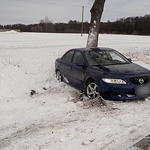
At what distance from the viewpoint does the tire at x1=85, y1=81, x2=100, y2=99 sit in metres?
5.33

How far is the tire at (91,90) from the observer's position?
5334 mm

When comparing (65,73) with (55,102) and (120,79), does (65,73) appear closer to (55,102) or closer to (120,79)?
(55,102)

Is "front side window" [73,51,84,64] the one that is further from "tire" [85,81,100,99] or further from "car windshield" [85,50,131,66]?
"tire" [85,81,100,99]

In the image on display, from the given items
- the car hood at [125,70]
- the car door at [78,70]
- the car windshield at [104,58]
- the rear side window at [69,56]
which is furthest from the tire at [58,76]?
the car hood at [125,70]

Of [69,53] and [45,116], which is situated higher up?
[69,53]

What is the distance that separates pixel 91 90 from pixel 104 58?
3.90ft

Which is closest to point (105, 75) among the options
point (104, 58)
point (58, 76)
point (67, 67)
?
point (104, 58)

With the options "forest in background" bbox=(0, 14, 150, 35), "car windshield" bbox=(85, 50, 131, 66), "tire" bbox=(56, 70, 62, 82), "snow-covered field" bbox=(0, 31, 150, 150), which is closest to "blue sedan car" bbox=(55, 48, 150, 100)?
"car windshield" bbox=(85, 50, 131, 66)

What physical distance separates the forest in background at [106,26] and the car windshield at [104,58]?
96.1m

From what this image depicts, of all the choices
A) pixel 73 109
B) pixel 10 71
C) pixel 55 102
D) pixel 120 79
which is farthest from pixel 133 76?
pixel 10 71

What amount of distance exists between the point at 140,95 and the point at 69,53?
296cm

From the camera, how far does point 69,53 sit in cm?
702

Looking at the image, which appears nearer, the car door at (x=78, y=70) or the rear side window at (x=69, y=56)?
the car door at (x=78, y=70)

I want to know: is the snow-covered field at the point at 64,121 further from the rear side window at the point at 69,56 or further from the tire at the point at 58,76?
the rear side window at the point at 69,56
